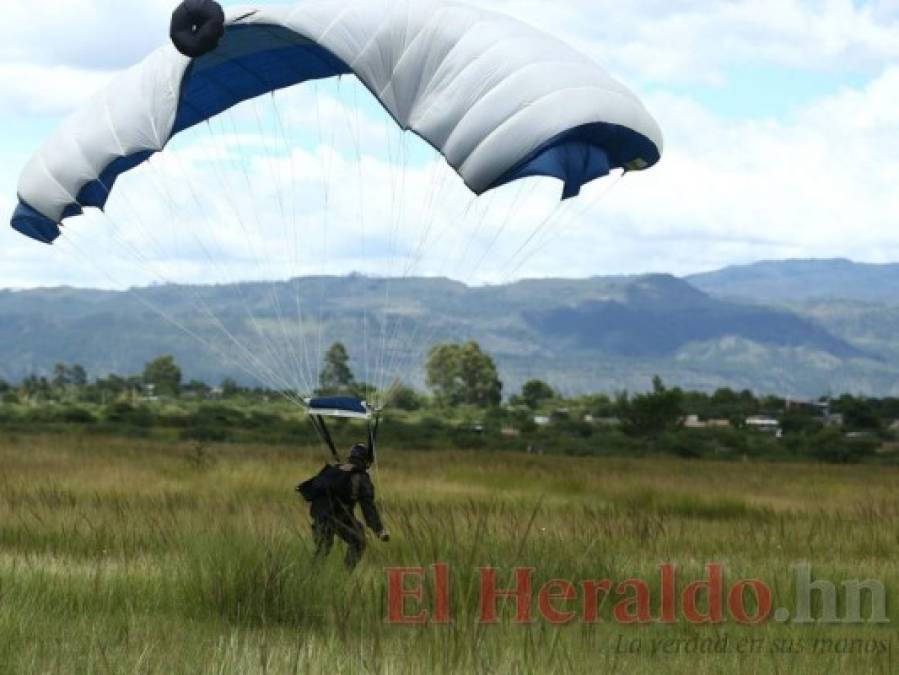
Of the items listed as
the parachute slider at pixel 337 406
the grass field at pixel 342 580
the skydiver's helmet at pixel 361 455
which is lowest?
the grass field at pixel 342 580

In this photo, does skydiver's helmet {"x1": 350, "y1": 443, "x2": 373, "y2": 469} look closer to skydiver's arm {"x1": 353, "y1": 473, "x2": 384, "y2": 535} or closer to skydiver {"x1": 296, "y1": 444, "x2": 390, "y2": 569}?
skydiver {"x1": 296, "y1": 444, "x2": 390, "y2": 569}

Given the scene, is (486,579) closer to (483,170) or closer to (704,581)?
(704,581)

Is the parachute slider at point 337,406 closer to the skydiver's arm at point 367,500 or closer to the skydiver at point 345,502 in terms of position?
the skydiver at point 345,502

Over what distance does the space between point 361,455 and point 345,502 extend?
0.43 meters

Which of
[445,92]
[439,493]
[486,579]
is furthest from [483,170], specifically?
[439,493]

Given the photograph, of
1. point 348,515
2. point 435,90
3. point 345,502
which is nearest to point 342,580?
point 348,515

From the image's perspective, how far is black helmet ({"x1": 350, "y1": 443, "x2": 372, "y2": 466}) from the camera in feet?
39.3

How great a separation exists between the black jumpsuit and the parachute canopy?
109 inches

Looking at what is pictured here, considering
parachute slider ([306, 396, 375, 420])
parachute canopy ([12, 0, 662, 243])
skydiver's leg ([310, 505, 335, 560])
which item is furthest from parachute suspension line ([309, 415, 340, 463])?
parachute canopy ([12, 0, 662, 243])

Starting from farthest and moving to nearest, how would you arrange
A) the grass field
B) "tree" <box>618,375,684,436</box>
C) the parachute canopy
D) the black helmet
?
"tree" <box>618,375,684,436</box> → the parachute canopy → the black helmet → the grass field

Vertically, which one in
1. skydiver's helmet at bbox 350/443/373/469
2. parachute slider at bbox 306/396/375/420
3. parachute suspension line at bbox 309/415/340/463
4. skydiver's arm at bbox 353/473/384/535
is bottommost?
skydiver's arm at bbox 353/473/384/535

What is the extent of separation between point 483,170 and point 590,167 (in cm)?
129

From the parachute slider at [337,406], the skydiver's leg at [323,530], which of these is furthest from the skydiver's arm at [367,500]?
the parachute slider at [337,406]

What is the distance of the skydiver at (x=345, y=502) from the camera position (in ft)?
38.9
